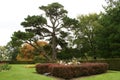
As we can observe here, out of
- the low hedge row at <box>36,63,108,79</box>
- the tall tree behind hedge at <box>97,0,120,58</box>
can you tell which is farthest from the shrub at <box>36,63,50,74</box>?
the tall tree behind hedge at <box>97,0,120,58</box>

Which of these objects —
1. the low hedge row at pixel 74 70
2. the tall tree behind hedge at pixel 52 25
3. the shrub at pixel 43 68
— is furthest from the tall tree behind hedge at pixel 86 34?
the low hedge row at pixel 74 70

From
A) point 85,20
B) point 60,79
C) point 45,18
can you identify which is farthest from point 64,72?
point 85,20

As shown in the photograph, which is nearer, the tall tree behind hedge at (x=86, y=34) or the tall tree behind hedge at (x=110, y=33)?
the tall tree behind hedge at (x=110, y=33)

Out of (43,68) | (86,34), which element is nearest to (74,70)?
(43,68)

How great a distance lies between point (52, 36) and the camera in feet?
184

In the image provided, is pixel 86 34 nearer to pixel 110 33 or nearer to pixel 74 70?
pixel 110 33

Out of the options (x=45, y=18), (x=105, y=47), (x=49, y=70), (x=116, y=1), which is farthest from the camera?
(x=45, y=18)

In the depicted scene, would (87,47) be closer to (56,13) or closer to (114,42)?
(56,13)

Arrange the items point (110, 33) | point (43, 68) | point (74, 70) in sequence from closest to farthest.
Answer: point (74, 70) < point (43, 68) < point (110, 33)

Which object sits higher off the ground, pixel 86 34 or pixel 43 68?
pixel 86 34

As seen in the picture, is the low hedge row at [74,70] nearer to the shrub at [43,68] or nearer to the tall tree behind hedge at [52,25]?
the shrub at [43,68]

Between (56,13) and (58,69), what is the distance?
3378 cm

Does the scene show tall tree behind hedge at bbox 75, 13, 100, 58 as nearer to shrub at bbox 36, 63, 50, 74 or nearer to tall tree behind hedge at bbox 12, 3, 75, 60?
tall tree behind hedge at bbox 12, 3, 75, 60

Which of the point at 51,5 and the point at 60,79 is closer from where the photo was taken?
the point at 60,79
